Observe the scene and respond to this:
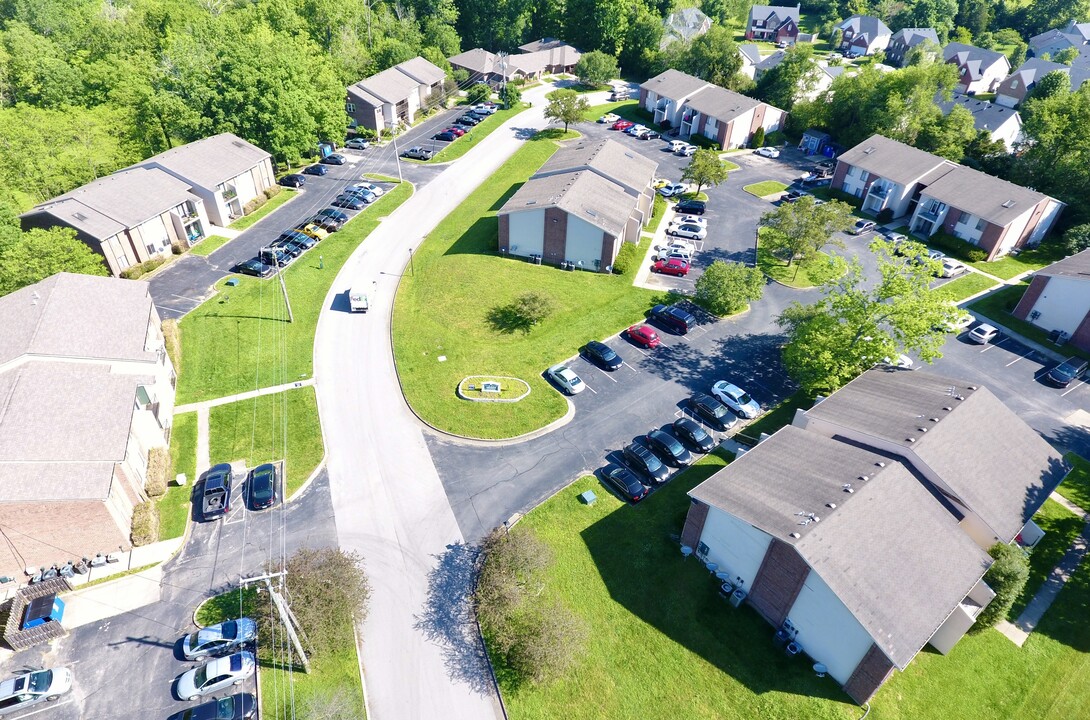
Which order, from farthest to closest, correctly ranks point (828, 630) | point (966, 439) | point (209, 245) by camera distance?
point (209, 245), point (966, 439), point (828, 630)

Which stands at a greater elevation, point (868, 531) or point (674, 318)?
point (868, 531)

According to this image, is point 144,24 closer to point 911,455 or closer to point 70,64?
point 70,64

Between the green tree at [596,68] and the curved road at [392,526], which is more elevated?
the green tree at [596,68]

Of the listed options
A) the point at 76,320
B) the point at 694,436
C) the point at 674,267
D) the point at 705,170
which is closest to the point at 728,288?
the point at 674,267

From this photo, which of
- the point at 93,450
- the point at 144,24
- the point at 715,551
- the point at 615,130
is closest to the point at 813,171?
the point at 615,130

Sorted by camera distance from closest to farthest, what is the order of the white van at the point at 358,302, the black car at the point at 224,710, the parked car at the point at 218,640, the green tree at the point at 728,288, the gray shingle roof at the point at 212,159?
the black car at the point at 224,710 → the parked car at the point at 218,640 → the green tree at the point at 728,288 → the white van at the point at 358,302 → the gray shingle roof at the point at 212,159

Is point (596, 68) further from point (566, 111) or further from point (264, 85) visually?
point (264, 85)

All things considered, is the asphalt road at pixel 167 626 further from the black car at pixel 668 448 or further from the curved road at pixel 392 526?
the black car at pixel 668 448

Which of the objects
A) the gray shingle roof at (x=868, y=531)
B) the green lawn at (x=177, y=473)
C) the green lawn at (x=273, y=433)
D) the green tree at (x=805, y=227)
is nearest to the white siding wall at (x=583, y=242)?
the green tree at (x=805, y=227)
